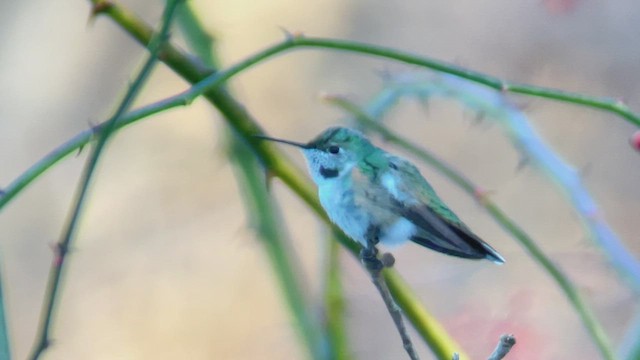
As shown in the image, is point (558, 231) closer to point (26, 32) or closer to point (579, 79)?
point (579, 79)

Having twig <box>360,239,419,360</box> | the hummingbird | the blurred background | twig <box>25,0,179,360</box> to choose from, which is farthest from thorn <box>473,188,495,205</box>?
the blurred background

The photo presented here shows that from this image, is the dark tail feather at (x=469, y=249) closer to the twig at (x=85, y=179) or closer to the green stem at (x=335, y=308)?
the green stem at (x=335, y=308)

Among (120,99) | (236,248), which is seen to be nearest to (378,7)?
(236,248)

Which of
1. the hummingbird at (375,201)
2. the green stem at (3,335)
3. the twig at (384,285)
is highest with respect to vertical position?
the hummingbird at (375,201)

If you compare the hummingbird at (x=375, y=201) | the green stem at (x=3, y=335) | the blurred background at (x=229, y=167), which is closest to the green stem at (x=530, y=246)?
the hummingbird at (x=375, y=201)

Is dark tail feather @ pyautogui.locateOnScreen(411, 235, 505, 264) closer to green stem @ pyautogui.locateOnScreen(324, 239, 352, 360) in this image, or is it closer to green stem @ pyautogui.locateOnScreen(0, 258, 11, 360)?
green stem @ pyautogui.locateOnScreen(324, 239, 352, 360)

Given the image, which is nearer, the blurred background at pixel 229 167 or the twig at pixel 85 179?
the twig at pixel 85 179
